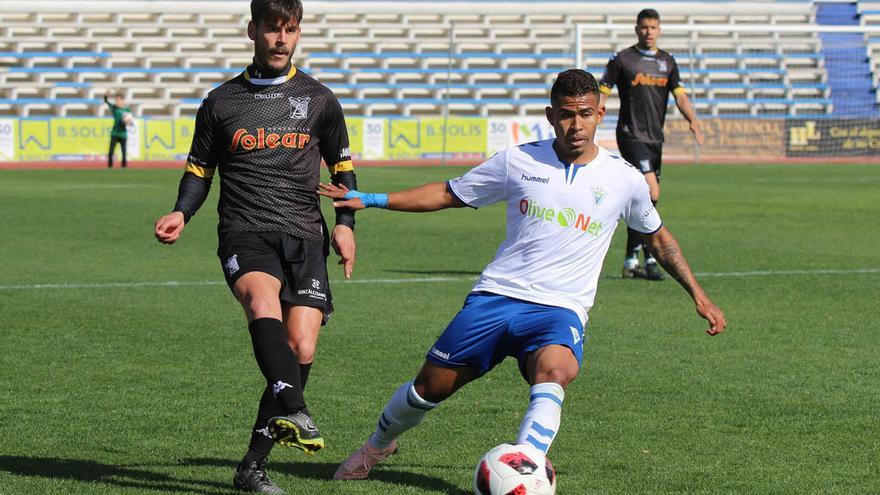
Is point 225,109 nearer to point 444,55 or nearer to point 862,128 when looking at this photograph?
point 862,128

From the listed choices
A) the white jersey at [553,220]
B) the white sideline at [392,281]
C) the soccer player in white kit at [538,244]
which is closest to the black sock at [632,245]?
the white sideline at [392,281]

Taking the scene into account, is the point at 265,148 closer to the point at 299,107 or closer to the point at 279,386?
the point at 299,107

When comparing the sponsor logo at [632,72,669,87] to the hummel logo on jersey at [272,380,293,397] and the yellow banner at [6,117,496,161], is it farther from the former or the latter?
the yellow banner at [6,117,496,161]

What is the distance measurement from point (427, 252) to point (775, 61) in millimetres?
28758

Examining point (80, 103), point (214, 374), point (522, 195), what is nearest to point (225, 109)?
point (522, 195)

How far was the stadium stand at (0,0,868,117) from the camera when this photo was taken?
39844mm

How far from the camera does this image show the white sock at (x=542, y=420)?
15.9 feet

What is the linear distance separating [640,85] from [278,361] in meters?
8.66

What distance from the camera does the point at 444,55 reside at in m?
45.0

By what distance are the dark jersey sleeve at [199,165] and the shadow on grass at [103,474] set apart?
1073 millimetres

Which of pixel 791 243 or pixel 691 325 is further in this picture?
pixel 791 243

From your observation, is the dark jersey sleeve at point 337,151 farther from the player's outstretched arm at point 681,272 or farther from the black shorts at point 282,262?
the player's outstretched arm at point 681,272

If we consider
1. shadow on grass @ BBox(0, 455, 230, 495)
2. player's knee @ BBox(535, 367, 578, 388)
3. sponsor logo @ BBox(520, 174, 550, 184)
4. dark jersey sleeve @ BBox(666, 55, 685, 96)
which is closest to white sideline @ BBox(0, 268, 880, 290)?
dark jersey sleeve @ BBox(666, 55, 685, 96)

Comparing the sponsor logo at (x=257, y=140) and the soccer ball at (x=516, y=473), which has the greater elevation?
the sponsor logo at (x=257, y=140)
